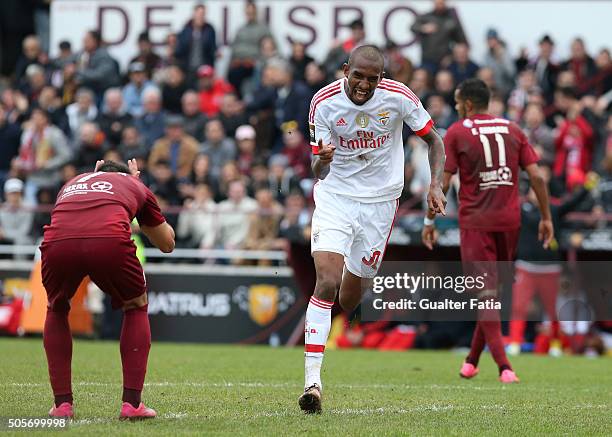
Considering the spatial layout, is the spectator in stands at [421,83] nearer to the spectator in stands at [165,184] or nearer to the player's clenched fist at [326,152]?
the spectator in stands at [165,184]

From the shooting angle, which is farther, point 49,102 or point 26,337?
point 49,102

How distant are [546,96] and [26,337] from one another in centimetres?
961

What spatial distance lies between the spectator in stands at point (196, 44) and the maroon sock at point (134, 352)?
15492 millimetres

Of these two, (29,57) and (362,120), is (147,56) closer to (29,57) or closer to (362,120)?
(29,57)

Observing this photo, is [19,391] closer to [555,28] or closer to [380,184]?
[380,184]

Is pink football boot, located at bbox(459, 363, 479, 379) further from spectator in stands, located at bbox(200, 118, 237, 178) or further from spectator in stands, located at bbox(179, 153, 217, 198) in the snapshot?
spectator in stands, located at bbox(200, 118, 237, 178)

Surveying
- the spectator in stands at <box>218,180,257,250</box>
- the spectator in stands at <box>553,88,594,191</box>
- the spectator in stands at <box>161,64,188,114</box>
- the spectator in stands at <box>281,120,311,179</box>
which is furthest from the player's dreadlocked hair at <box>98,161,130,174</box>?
the spectator in stands at <box>161,64,188,114</box>

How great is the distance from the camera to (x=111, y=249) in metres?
6.94

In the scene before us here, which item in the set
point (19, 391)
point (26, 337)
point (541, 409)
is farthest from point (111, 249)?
point (26, 337)

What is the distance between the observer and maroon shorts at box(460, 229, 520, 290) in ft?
36.6

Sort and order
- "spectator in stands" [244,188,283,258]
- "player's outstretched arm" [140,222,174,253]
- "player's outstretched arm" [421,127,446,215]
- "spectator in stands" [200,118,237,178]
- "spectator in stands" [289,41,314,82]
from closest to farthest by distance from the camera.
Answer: "player's outstretched arm" [140,222,174,253]
"player's outstretched arm" [421,127,446,215]
"spectator in stands" [244,188,283,258]
"spectator in stands" [200,118,237,178]
"spectator in stands" [289,41,314,82]

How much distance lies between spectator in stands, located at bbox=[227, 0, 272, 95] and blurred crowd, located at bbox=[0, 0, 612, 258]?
0.02m

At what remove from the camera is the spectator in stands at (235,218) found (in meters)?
18.1

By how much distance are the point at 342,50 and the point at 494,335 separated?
10900 mm
